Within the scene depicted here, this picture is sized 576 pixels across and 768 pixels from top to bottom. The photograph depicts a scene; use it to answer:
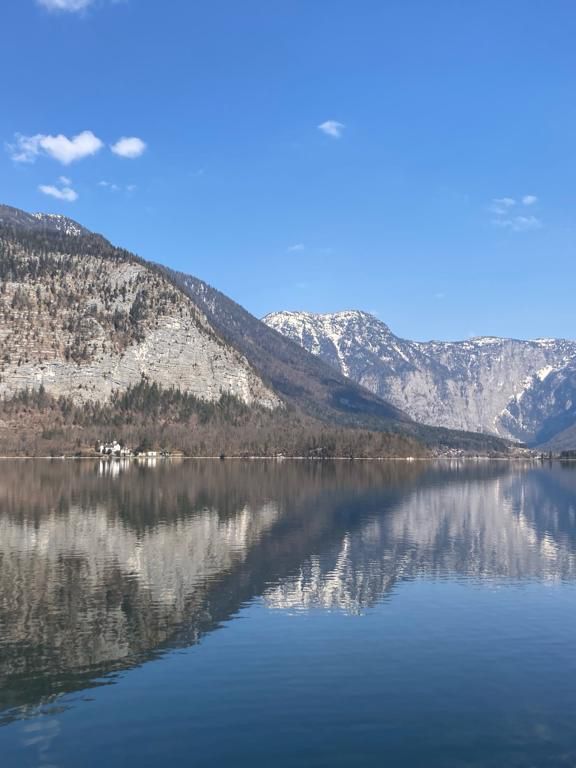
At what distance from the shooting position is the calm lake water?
28125mm

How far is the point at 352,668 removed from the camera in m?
36.8

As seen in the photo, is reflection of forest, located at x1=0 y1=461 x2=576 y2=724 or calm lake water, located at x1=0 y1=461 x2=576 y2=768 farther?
reflection of forest, located at x1=0 y1=461 x2=576 y2=724

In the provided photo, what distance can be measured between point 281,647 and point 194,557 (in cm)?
2804

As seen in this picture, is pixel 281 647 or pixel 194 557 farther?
pixel 194 557

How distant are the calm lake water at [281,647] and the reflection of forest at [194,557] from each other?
281 millimetres

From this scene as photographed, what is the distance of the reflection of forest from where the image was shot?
40906 mm

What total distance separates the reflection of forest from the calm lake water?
0.92 ft

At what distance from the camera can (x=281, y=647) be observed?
40.1 m

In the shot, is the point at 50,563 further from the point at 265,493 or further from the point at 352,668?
the point at 265,493

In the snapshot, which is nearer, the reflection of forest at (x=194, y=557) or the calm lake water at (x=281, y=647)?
the calm lake water at (x=281, y=647)

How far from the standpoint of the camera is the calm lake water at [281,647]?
28.1 metres

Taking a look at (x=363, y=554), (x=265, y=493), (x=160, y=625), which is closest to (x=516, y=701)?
(x=160, y=625)

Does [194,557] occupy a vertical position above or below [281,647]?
above

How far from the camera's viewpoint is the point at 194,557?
66.9 meters
